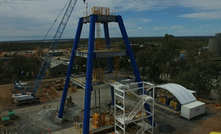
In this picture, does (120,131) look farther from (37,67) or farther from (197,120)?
(37,67)

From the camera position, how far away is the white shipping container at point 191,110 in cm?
2091

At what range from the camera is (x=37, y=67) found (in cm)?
4788

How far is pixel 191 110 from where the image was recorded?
20922mm

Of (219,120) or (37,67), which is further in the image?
(37,67)

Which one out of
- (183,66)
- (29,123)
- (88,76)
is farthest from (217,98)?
(29,123)

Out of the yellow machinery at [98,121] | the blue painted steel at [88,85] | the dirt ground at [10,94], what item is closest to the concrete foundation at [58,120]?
the yellow machinery at [98,121]

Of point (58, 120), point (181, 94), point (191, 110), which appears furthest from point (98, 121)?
point (181, 94)

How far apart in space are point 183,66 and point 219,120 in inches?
706

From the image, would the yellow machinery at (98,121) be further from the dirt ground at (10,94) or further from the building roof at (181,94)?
the dirt ground at (10,94)

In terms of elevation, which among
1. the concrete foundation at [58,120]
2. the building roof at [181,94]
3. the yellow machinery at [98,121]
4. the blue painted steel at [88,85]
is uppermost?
the blue painted steel at [88,85]

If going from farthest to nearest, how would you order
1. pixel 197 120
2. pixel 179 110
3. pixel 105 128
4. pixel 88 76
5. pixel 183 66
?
pixel 183 66 → pixel 179 110 → pixel 197 120 → pixel 105 128 → pixel 88 76

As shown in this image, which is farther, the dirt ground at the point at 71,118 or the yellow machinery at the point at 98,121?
the dirt ground at the point at 71,118

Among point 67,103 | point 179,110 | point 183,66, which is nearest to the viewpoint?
point 179,110

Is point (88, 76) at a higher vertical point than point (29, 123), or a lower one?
higher
